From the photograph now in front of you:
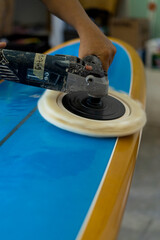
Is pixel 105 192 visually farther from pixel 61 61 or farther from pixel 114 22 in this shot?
pixel 114 22

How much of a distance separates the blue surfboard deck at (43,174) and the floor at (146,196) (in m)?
0.57

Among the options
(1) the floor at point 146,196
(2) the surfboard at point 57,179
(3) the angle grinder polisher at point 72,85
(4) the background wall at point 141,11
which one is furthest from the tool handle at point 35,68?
(4) the background wall at point 141,11

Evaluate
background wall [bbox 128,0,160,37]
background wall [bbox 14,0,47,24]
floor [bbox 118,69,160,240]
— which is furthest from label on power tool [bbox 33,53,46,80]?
background wall [bbox 128,0,160,37]

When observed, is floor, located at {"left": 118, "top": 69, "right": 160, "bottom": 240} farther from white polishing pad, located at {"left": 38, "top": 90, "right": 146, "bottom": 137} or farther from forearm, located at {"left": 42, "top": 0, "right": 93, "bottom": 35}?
forearm, located at {"left": 42, "top": 0, "right": 93, "bottom": 35}

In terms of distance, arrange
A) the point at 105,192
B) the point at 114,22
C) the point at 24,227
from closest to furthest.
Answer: the point at 24,227 → the point at 105,192 → the point at 114,22

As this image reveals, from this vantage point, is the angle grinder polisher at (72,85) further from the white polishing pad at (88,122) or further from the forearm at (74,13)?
the forearm at (74,13)

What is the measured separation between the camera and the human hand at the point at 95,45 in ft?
2.73

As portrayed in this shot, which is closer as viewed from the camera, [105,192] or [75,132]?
[105,192]

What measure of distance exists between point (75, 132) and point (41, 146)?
0.11 meters

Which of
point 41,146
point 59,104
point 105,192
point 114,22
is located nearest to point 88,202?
point 105,192

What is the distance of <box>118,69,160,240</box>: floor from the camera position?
43.0 inches

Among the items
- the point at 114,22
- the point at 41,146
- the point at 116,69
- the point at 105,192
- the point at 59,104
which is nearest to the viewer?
the point at 105,192

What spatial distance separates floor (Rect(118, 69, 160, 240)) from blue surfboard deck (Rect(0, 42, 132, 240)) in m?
0.57

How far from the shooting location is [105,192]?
1.85 ft
